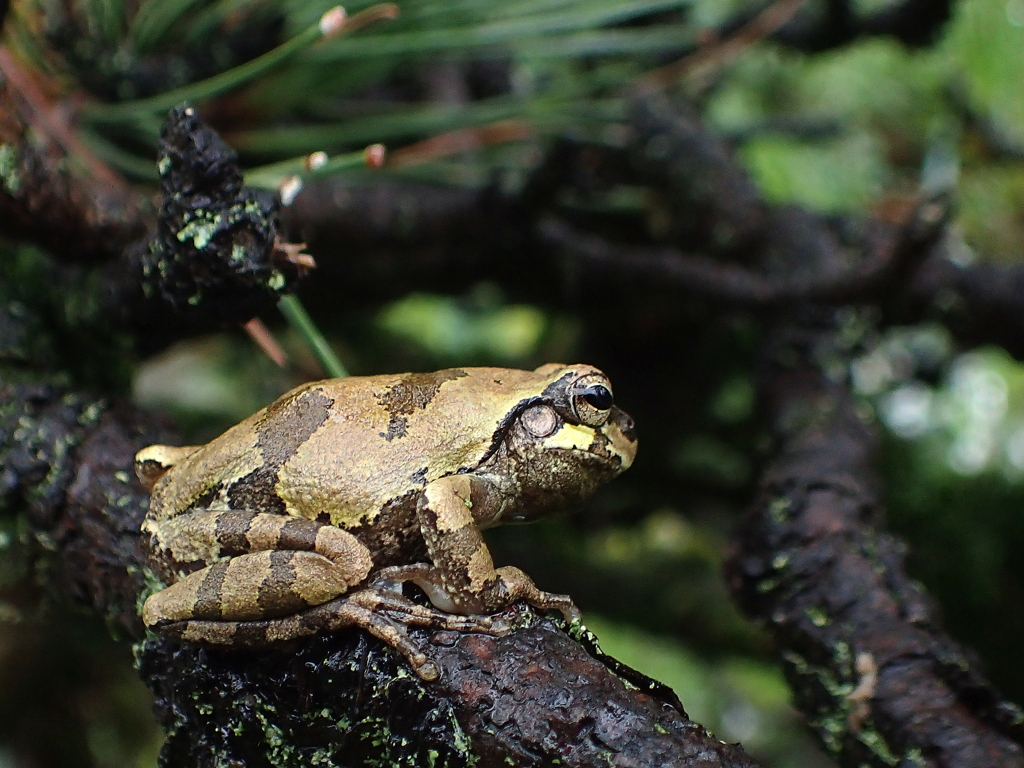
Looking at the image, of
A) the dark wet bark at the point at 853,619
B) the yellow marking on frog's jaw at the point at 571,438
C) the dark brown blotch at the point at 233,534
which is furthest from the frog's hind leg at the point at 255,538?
the dark wet bark at the point at 853,619

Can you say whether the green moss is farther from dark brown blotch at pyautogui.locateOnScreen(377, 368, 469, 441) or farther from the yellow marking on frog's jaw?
the yellow marking on frog's jaw

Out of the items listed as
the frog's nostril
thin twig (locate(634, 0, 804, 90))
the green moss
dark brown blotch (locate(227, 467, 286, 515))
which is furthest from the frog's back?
thin twig (locate(634, 0, 804, 90))

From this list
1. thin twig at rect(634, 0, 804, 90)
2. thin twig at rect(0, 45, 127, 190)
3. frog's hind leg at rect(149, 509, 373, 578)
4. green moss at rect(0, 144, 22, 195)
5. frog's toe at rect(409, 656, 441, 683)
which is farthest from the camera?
thin twig at rect(634, 0, 804, 90)

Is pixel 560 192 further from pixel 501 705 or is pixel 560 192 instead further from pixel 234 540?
pixel 501 705

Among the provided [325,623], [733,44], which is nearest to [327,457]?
[325,623]

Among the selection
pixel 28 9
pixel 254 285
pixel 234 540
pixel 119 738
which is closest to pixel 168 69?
pixel 28 9
